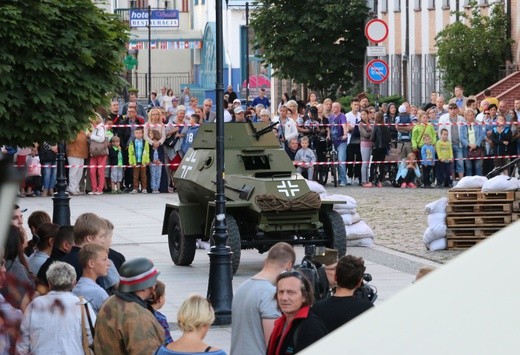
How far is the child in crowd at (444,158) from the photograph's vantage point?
1147 inches

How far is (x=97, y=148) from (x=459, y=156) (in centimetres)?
763

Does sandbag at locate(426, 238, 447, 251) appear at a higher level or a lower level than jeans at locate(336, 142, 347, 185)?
lower

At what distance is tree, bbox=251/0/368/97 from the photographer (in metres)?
52.6

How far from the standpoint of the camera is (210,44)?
249 feet

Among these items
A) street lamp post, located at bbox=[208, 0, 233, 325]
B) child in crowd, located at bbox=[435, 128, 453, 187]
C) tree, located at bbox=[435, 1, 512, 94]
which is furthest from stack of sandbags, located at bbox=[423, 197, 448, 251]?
tree, located at bbox=[435, 1, 512, 94]

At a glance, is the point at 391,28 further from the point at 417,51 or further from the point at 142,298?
the point at 142,298

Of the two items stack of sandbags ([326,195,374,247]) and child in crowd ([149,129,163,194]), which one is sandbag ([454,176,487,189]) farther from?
child in crowd ([149,129,163,194])

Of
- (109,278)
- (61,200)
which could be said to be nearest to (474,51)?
(61,200)

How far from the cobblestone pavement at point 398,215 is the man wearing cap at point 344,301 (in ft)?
33.3

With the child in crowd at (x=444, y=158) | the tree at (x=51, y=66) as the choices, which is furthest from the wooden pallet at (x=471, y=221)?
the child in crowd at (x=444, y=158)

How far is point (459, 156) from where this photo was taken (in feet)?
97.2

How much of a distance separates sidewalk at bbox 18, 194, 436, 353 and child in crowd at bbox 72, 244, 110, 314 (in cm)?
383

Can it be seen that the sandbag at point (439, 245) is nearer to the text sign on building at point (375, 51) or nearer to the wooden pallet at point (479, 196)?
the wooden pallet at point (479, 196)

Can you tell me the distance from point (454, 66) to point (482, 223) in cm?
2443
